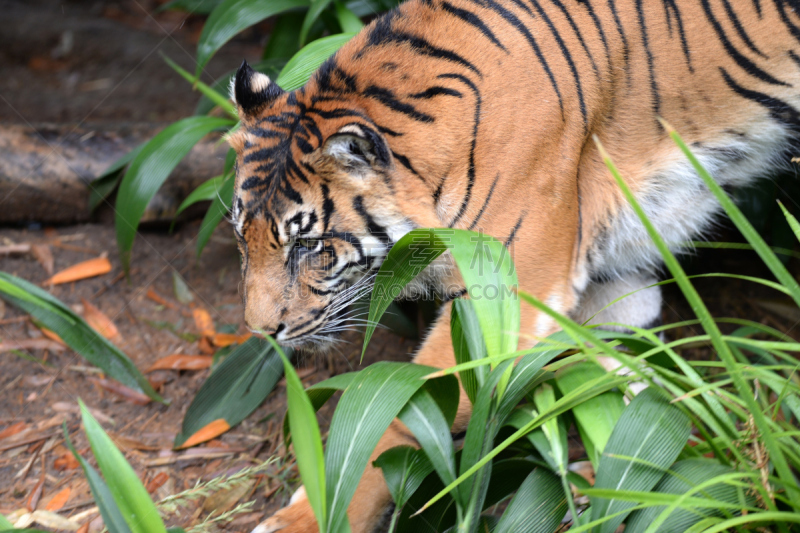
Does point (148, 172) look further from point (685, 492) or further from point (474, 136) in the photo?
point (685, 492)

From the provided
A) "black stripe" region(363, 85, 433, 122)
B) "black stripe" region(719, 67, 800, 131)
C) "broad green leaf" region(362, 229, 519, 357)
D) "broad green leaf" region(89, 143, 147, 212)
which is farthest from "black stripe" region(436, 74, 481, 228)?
"broad green leaf" region(89, 143, 147, 212)

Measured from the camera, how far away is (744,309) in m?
2.77

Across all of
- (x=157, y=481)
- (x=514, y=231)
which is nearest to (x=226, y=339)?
(x=157, y=481)

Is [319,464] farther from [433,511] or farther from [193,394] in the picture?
[193,394]

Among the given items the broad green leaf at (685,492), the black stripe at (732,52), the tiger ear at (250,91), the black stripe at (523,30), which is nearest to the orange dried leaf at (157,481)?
the tiger ear at (250,91)

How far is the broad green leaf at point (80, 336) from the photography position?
2.03m

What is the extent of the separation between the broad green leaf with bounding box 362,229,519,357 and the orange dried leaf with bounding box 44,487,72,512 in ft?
4.04

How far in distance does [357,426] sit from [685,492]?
2.22 feet

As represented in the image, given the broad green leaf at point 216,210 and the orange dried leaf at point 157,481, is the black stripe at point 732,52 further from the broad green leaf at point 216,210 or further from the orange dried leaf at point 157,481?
the orange dried leaf at point 157,481

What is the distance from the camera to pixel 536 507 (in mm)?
1336

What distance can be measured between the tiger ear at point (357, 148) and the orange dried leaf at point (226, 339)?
3.83 ft

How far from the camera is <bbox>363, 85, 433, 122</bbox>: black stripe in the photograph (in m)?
1.70

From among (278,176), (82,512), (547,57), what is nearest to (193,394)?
(82,512)

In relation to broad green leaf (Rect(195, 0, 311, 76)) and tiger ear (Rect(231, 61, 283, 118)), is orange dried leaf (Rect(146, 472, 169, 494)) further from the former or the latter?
broad green leaf (Rect(195, 0, 311, 76))
